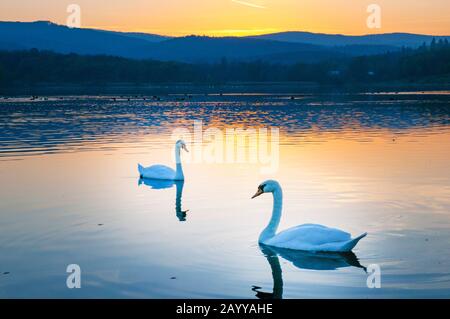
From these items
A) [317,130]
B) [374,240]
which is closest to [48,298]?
[374,240]

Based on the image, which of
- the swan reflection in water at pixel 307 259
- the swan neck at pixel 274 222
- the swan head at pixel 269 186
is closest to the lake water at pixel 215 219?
the swan reflection in water at pixel 307 259

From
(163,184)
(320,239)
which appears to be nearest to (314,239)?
(320,239)

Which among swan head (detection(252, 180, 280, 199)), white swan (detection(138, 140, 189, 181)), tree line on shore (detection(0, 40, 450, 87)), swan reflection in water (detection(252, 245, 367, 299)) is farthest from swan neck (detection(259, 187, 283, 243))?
tree line on shore (detection(0, 40, 450, 87))

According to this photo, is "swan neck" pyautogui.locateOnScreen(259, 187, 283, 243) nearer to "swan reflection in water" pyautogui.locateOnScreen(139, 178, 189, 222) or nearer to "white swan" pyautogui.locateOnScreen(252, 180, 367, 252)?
"white swan" pyautogui.locateOnScreen(252, 180, 367, 252)

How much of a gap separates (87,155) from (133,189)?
7.07 metres

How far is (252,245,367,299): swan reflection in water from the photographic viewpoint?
11.2 m

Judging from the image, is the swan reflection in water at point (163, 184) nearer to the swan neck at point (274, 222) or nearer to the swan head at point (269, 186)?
the swan head at point (269, 186)

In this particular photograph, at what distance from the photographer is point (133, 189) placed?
18.6 metres

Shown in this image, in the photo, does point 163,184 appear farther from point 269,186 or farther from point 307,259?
point 307,259

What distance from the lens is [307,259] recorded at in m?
11.7

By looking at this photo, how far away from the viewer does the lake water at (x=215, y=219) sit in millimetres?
10391

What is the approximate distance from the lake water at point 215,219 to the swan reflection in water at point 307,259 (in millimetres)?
32

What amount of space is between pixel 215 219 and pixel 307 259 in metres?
3.22
